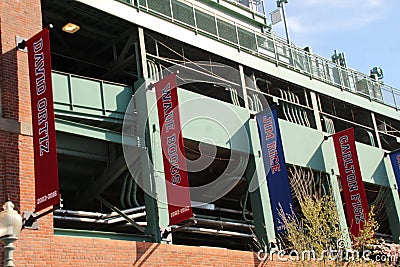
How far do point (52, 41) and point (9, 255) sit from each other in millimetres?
15189

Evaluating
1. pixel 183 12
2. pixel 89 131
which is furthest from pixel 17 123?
pixel 183 12

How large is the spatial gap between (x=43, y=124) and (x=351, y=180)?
50.8 feet

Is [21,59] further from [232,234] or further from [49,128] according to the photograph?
[232,234]

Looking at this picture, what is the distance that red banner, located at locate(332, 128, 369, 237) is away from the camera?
27391 millimetres

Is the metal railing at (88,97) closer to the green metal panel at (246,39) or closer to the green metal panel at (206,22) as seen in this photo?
the green metal panel at (206,22)

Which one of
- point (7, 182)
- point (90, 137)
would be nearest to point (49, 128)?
point (7, 182)

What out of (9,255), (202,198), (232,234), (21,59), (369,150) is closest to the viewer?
(9,255)

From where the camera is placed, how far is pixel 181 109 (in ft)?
75.6

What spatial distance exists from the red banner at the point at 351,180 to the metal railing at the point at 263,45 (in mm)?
3882

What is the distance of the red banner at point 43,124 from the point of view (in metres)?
16.4

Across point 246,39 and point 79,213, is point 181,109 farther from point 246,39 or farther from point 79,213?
point 246,39

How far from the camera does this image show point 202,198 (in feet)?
96.2

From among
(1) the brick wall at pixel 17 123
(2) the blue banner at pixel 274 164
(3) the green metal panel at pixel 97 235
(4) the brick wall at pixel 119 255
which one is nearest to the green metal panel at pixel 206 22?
(2) the blue banner at pixel 274 164

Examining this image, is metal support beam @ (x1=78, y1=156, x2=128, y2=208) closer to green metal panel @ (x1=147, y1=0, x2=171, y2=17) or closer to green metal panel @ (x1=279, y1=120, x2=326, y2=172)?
green metal panel @ (x1=147, y1=0, x2=171, y2=17)
